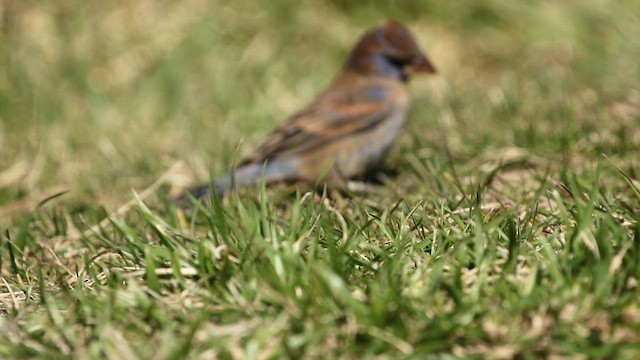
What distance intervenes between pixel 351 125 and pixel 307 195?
1.66 m

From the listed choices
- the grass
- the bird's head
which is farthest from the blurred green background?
the bird's head

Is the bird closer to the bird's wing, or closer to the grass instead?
the bird's wing

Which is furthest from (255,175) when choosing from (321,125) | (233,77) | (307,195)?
(233,77)

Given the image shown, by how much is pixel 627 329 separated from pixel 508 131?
253 cm

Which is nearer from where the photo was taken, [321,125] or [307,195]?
[307,195]

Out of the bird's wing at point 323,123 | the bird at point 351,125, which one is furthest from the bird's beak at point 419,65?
the bird's wing at point 323,123

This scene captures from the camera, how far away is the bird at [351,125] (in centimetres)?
471

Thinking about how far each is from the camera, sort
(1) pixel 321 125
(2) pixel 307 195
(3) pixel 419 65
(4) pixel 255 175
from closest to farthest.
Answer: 1. (2) pixel 307 195
2. (4) pixel 255 175
3. (1) pixel 321 125
4. (3) pixel 419 65

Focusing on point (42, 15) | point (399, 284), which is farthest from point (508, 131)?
point (42, 15)

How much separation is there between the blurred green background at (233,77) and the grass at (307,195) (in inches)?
0.7

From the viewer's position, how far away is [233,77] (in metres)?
6.57

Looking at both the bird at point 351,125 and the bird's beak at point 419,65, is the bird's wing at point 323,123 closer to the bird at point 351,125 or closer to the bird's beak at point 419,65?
the bird at point 351,125

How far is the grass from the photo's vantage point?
2.25 meters

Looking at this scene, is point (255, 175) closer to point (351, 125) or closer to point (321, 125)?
point (321, 125)
